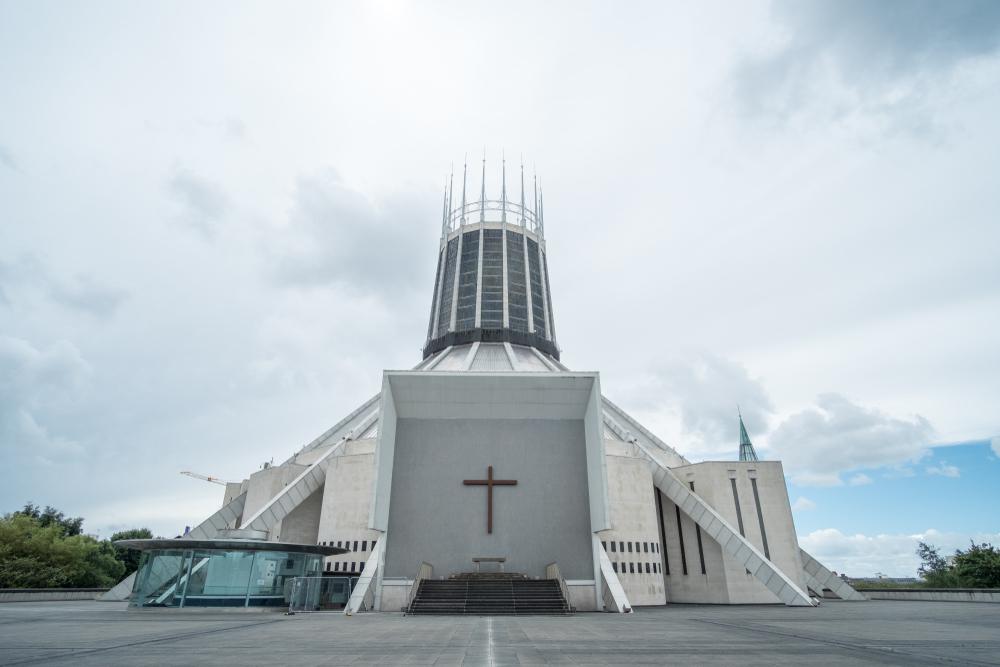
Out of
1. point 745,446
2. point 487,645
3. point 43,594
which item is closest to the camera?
point 487,645

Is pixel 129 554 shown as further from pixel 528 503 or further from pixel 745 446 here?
pixel 745 446

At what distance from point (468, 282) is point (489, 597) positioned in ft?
98.6

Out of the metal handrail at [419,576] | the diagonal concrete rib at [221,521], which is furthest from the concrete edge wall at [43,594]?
the metal handrail at [419,576]

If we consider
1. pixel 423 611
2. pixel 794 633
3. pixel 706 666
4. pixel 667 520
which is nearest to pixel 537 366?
pixel 667 520

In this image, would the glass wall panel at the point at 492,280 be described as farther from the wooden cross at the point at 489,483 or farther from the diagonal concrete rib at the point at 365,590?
the diagonal concrete rib at the point at 365,590

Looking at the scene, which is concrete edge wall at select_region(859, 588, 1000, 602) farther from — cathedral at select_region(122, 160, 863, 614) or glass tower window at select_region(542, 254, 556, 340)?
glass tower window at select_region(542, 254, 556, 340)

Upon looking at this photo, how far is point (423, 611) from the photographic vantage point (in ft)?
59.3

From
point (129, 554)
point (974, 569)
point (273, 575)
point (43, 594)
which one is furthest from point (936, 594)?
point (129, 554)

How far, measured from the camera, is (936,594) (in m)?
26.3

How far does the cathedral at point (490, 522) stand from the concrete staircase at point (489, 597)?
0.23 ft

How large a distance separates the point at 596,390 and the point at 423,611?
11.0m

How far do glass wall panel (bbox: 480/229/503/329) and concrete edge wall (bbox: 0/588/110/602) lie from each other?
29143 millimetres

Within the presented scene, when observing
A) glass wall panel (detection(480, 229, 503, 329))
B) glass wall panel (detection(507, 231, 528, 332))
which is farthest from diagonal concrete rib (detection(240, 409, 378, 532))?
glass wall panel (detection(507, 231, 528, 332))

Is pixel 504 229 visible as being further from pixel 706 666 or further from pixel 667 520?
pixel 706 666
